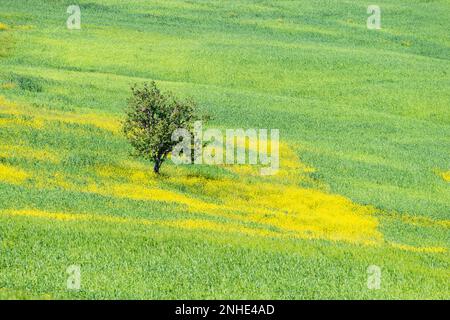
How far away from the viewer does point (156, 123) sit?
1681 inches

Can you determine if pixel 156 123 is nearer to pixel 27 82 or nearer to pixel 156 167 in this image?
pixel 156 167

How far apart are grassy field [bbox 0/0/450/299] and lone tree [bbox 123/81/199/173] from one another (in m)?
1.41

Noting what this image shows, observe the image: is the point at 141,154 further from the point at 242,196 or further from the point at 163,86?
the point at 163,86

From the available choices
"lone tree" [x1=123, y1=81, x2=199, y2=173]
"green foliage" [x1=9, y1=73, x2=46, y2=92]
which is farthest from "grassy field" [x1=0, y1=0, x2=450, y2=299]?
"lone tree" [x1=123, y1=81, x2=199, y2=173]

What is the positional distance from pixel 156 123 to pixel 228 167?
648cm

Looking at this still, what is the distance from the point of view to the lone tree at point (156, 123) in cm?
4203

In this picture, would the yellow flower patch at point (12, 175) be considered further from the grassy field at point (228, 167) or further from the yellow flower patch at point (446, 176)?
the yellow flower patch at point (446, 176)

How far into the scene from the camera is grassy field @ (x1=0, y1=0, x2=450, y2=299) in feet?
81.9

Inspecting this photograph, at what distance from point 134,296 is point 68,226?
288 inches

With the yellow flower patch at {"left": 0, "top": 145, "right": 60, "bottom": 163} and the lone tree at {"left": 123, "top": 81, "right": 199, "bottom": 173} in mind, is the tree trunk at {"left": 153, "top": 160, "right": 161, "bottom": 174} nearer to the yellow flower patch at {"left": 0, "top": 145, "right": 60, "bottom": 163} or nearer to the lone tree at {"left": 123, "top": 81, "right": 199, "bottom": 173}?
the lone tree at {"left": 123, "top": 81, "right": 199, "bottom": 173}

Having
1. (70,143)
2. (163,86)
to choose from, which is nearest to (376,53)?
(163,86)

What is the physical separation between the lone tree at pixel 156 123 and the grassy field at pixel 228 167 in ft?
4.63

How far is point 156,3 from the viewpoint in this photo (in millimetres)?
120688

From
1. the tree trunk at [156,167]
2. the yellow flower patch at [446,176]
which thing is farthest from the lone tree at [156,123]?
the yellow flower patch at [446,176]
